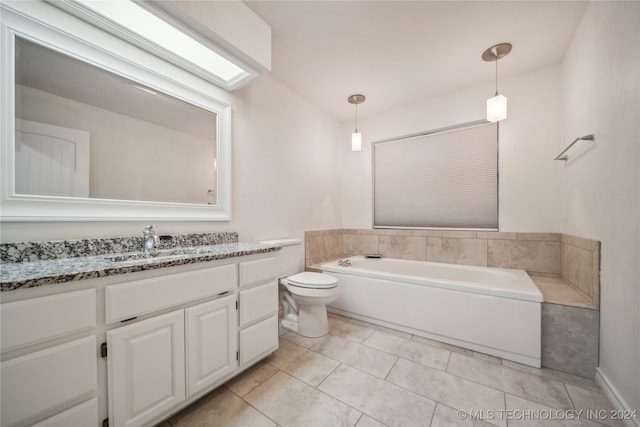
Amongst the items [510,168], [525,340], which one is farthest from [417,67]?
[525,340]

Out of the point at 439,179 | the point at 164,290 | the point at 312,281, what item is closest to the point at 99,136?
the point at 164,290

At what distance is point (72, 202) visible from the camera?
1272 millimetres

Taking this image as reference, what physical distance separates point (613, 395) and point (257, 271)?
213 cm

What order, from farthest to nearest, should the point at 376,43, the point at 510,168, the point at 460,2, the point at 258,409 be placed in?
the point at 510,168, the point at 376,43, the point at 460,2, the point at 258,409

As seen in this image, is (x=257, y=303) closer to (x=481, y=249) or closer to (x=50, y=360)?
(x=50, y=360)

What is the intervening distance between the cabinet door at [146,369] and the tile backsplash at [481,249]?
1.78 m

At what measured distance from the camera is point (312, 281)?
6.82 ft

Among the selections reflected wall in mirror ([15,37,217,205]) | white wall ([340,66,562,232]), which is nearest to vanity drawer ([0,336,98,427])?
reflected wall in mirror ([15,37,217,205])

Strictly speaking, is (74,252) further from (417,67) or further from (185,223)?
(417,67)

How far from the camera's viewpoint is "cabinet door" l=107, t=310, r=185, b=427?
3.23ft

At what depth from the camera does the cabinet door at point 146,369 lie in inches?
38.8

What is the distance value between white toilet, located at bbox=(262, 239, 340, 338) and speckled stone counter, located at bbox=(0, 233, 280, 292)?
0.54m

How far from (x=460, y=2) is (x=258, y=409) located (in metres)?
2.78

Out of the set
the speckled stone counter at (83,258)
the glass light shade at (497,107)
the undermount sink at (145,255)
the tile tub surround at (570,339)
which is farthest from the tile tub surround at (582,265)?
the undermount sink at (145,255)
